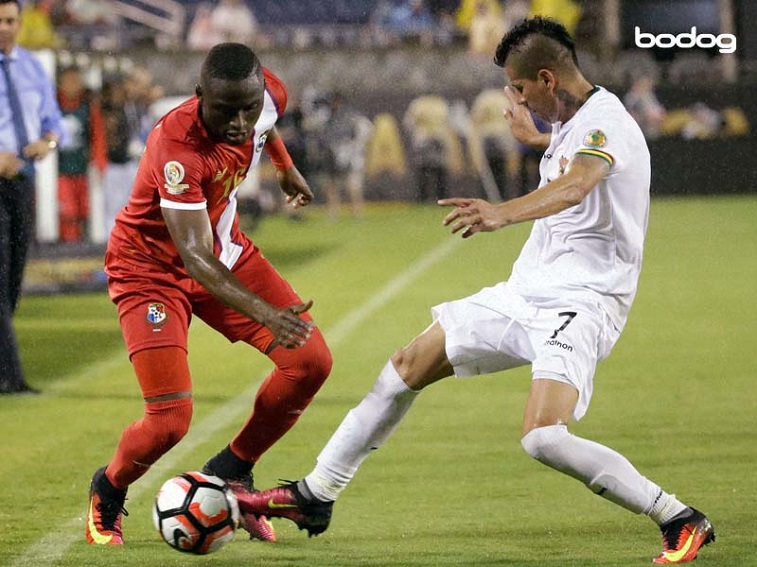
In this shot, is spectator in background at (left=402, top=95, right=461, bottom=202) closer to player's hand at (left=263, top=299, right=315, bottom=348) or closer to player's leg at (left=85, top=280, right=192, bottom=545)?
player's leg at (left=85, top=280, right=192, bottom=545)

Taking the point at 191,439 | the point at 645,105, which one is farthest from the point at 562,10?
the point at 191,439

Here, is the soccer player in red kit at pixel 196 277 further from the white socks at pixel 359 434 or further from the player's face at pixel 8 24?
the player's face at pixel 8 24

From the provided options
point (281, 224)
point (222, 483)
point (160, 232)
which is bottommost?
point (281, 224)

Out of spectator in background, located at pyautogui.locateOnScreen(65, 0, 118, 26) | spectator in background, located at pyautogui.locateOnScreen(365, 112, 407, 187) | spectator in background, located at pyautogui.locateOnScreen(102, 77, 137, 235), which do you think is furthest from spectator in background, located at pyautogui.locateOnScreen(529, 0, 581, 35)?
spectator in background, located at pyautogui.locateOnScreen(102, 77, 137, 235)

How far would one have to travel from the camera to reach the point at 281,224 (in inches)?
974

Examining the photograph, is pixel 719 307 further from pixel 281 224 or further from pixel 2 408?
pixel 281 224

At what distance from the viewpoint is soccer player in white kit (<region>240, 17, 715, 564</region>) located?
5199 mm

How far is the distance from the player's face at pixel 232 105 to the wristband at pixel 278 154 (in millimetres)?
1016

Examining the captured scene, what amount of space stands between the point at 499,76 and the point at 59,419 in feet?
68.8

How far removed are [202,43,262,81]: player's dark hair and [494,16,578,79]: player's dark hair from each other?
0.92 m

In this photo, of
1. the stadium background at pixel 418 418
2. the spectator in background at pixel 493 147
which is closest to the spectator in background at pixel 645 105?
the spectator in background at pixel 493 147

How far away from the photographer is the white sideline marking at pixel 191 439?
5.66m

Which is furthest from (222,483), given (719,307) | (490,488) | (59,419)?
(719,307)

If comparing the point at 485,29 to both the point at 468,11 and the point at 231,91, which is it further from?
the point at 231,91
